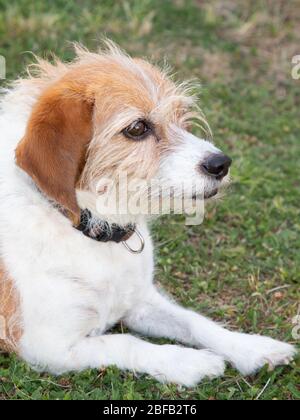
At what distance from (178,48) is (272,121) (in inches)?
57.9

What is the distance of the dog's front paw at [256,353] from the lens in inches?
171

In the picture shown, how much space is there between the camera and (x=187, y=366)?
13.8 feet

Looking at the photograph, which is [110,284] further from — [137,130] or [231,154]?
[231,154]

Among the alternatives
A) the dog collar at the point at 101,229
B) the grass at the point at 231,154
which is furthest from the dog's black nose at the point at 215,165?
the grass at the point at 231,154

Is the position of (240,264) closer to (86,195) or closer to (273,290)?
(273,290)

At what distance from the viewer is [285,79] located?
25.5 feet

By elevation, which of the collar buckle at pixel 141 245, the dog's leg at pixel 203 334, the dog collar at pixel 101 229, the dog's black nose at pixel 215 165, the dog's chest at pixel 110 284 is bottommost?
the dog's leg at pixel 203 334

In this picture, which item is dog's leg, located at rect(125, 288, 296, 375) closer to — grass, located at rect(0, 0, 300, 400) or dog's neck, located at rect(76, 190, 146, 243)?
grass, located at rect(0, 0, 300, 400)

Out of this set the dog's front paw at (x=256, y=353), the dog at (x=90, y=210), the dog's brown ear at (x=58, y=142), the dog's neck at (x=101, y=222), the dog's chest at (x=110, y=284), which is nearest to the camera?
the dog's brown ear at (x=58, y=142)

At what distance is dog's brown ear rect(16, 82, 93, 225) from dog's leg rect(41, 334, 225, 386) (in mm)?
866

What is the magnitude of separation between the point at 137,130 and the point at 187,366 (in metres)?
1.39

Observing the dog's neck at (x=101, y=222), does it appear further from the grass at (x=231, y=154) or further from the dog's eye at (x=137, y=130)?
the grass at (x=231, y=154)

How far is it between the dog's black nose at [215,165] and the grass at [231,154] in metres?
1.25
